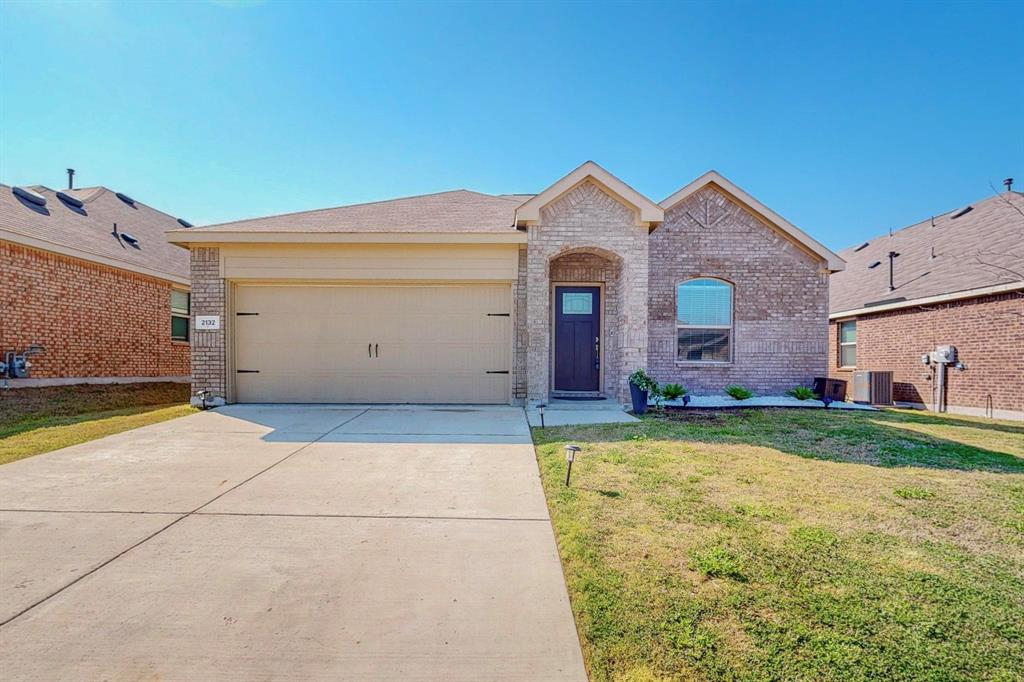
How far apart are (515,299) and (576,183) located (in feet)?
7.79

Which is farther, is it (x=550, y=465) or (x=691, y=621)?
(x=550, y=465)

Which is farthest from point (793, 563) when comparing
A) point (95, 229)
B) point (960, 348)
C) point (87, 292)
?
point (95, 229)

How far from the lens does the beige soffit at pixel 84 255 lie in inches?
360

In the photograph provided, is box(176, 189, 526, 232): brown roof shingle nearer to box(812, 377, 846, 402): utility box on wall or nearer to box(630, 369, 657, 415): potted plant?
box(630, 369, 657, 415): potted plant

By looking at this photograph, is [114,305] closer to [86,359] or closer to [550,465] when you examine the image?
[86,359]

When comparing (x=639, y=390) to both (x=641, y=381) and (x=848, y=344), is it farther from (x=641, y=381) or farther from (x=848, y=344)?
(x=848, y=344)

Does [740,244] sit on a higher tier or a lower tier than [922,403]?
higher

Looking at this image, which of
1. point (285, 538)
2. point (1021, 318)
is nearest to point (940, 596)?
point (285, 538)

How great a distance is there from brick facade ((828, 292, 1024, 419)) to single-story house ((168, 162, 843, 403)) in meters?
3.26

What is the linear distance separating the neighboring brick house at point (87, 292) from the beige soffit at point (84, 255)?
17 mm

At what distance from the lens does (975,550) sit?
2.95 m

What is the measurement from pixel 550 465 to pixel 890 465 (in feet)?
12.1

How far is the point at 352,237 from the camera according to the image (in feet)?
27.3

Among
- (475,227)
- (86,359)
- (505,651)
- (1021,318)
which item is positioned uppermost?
(475,227)
